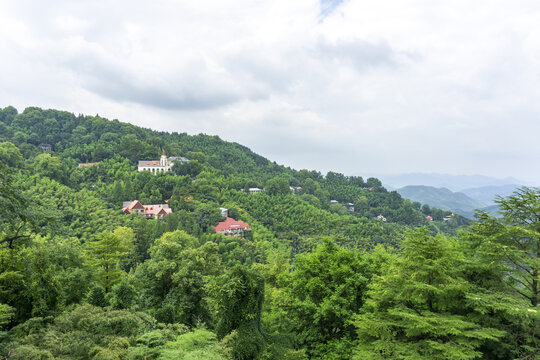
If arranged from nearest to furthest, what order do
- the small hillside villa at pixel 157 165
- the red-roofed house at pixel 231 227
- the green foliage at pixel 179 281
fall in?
the green foliage at pixel 179 281 < the red-roofed house at pixel 231 227 < the small hillside villa at pixel 157 165

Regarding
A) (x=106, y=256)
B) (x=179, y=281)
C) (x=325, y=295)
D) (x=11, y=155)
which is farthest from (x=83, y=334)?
(x=11, y=155)

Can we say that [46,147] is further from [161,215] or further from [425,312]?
[425,312]

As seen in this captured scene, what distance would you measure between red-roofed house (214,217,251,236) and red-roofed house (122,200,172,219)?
1166 cm

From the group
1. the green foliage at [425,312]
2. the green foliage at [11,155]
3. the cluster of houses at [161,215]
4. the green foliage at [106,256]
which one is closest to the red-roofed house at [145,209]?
the cluster of houses at [161,215]

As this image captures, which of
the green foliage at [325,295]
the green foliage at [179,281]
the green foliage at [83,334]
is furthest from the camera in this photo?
the green foliage at [179,281]

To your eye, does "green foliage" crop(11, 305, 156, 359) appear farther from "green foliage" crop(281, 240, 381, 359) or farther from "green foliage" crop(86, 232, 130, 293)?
"green foliage" crop(86, 232, 130, 293)

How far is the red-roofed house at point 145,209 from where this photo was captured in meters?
51.7

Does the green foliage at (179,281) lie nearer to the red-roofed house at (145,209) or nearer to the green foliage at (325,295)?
the green foliage at (325,295)

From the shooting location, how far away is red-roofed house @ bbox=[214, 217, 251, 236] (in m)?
49.9

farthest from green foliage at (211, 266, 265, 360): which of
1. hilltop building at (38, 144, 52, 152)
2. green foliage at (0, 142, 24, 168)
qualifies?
hilltop building at (38, 144, 52, 152)

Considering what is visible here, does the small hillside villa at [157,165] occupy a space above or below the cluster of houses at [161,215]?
above

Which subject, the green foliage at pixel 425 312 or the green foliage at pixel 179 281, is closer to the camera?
the green foliage at pixel 425 312

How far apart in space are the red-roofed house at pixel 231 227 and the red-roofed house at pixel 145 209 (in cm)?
1166

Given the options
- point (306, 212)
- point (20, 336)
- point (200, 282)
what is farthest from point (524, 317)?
point (306, 212)
